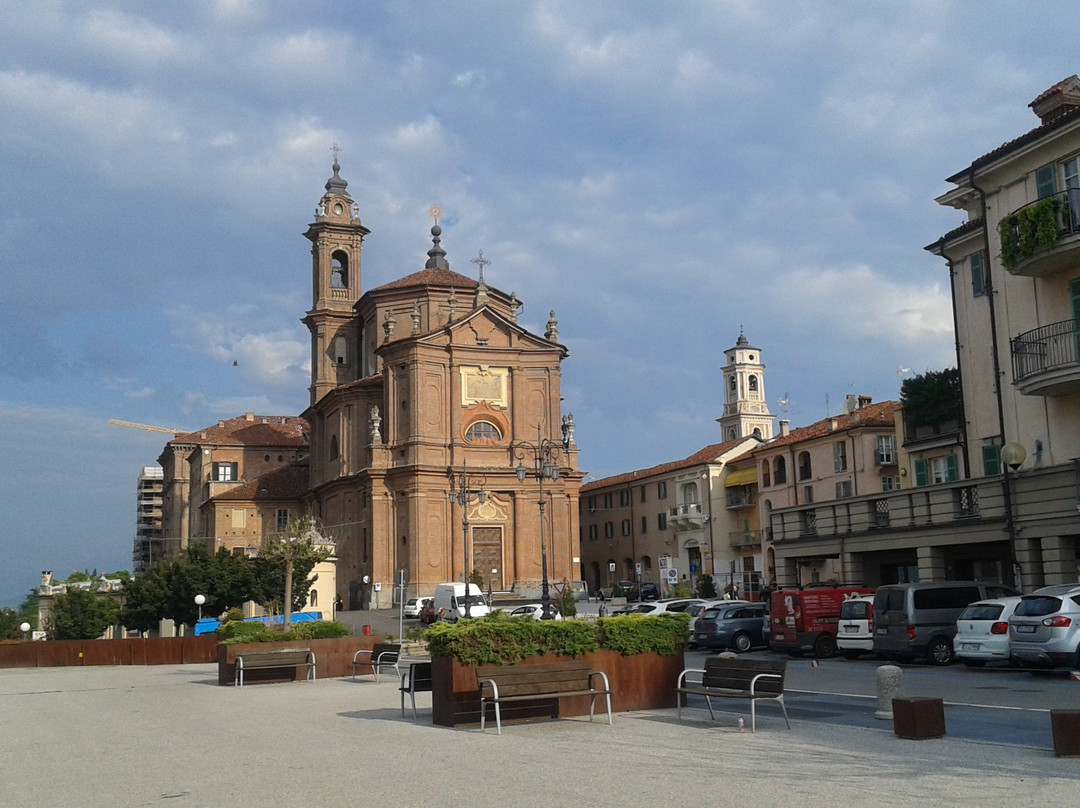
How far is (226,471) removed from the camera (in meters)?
89.1

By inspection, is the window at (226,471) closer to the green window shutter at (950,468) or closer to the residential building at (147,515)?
the residential building at (147,515)

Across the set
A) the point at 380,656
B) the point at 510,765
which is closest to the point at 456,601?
the point at 380,656

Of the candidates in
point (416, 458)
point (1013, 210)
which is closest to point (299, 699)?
point (1013, 210)

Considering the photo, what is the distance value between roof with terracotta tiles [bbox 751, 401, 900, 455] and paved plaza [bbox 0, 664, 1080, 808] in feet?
141

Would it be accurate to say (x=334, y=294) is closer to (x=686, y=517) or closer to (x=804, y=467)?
(x=686, y=517)

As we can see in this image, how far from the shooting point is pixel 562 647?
14445mm

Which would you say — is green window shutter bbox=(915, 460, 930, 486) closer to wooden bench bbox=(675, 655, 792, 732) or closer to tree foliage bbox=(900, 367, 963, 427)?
tree foliage bbox=(900, 367, 963, 427)

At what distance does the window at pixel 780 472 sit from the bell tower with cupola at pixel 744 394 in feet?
133

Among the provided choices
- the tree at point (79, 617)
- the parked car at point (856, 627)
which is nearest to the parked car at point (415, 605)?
the tree at point (79, 617)

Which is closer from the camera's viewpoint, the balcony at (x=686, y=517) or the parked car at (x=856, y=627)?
the parked car at (x=856, y=627)

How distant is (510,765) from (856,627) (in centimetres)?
1805

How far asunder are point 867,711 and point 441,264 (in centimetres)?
7159

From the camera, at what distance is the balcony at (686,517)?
70.8m

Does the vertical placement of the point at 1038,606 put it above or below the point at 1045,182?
below
